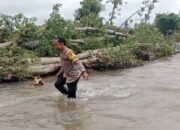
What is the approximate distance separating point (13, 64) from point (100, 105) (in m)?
4.92

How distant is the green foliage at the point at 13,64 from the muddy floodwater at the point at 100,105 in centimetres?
31

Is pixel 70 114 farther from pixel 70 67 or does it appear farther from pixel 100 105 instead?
pixel 70 67

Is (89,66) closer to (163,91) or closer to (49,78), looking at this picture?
(49,78)

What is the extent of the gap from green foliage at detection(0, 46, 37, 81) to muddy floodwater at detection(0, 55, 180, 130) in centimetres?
31

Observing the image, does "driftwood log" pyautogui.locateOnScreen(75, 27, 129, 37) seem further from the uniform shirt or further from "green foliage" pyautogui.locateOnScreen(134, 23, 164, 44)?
the uniform shirt

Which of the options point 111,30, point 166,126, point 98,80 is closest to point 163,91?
point 98,80

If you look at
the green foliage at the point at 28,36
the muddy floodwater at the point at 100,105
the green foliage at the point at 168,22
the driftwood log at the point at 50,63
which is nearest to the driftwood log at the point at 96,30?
the driftwood log at the point at 50,63

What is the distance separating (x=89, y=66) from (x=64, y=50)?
19.8 feet

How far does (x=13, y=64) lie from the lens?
13.6 meters

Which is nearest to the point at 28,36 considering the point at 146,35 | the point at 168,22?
the point at 146,35

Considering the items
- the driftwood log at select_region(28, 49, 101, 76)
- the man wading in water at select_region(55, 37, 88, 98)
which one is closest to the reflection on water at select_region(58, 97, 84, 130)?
the man wading in water at select_region(55, 37, 88, 98)

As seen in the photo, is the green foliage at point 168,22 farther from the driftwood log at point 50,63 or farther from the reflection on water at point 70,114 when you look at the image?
the reflection on water at point 70,114

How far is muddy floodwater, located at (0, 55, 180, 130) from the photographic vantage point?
7820mm

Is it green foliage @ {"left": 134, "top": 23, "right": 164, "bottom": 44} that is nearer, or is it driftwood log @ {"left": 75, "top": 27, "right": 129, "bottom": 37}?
driftwood log @ {"left": 75, "top": 27, "right": 129, "bottom": 37}
